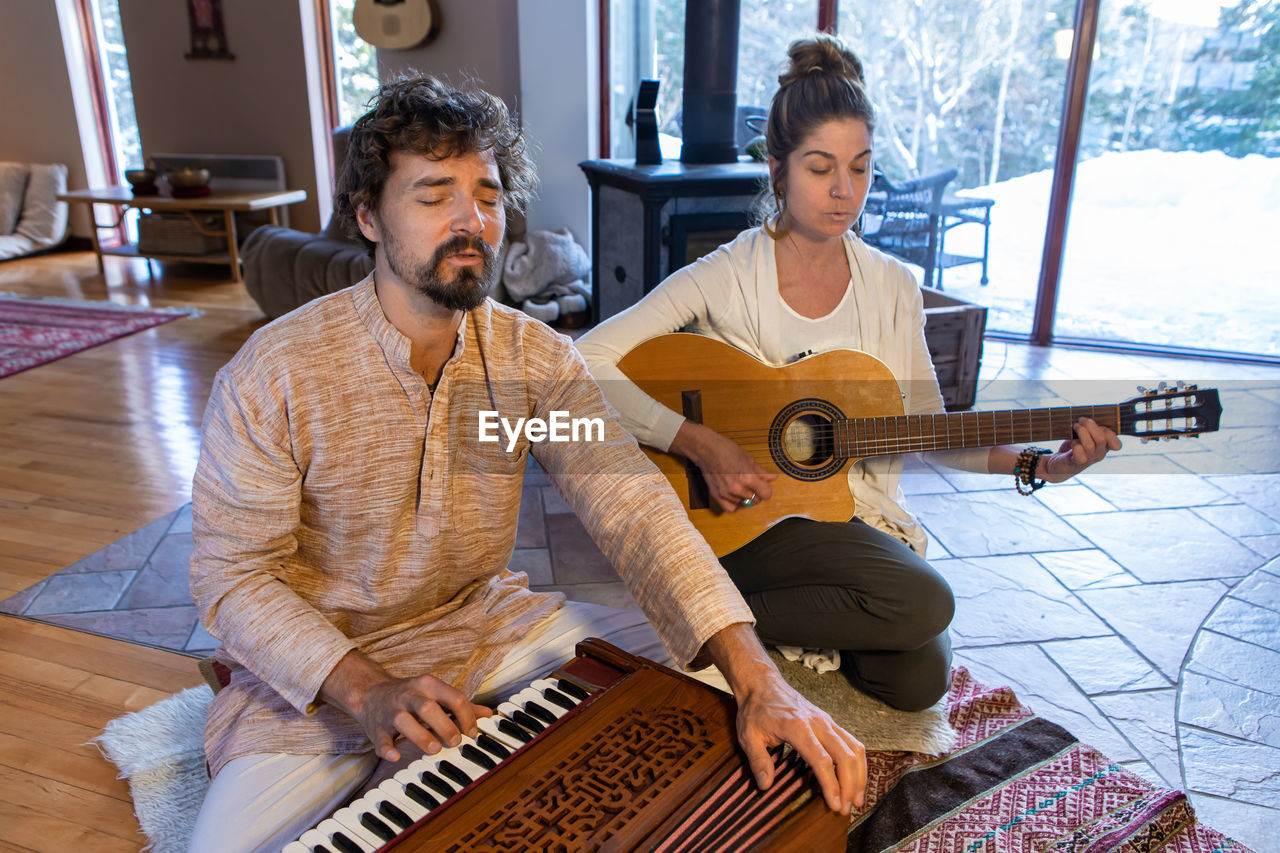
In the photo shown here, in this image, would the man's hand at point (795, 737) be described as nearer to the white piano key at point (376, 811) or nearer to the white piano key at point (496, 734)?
the white piano key at point (496, 734)

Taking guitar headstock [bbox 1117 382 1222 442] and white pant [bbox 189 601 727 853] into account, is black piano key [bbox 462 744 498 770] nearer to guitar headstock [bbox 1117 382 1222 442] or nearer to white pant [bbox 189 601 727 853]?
white pant [bbox 189 601 727 853]

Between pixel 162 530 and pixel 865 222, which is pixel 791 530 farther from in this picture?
pixel 865 222

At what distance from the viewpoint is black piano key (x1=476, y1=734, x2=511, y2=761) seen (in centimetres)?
104

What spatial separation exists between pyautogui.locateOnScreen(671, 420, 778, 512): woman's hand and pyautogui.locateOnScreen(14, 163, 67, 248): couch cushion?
7091 mm

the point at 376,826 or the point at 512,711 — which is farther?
the point at 512,711

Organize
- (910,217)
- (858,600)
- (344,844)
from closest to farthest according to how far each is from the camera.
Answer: (344,844)
(858,600)
(910,217)

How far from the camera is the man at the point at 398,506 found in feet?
4.05

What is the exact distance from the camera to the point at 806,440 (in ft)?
6.40

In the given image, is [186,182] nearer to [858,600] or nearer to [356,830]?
[858,600]

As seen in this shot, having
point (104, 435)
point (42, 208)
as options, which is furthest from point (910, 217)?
point (42, 208)

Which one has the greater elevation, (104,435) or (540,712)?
(540,712)

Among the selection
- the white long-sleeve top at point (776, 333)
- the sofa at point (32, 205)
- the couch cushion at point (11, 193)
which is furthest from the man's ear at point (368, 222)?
the couch cushion at point (11, 193)

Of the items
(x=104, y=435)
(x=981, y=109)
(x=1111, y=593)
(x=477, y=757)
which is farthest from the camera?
(x=981, y=109)

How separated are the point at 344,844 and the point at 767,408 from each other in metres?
1.24
